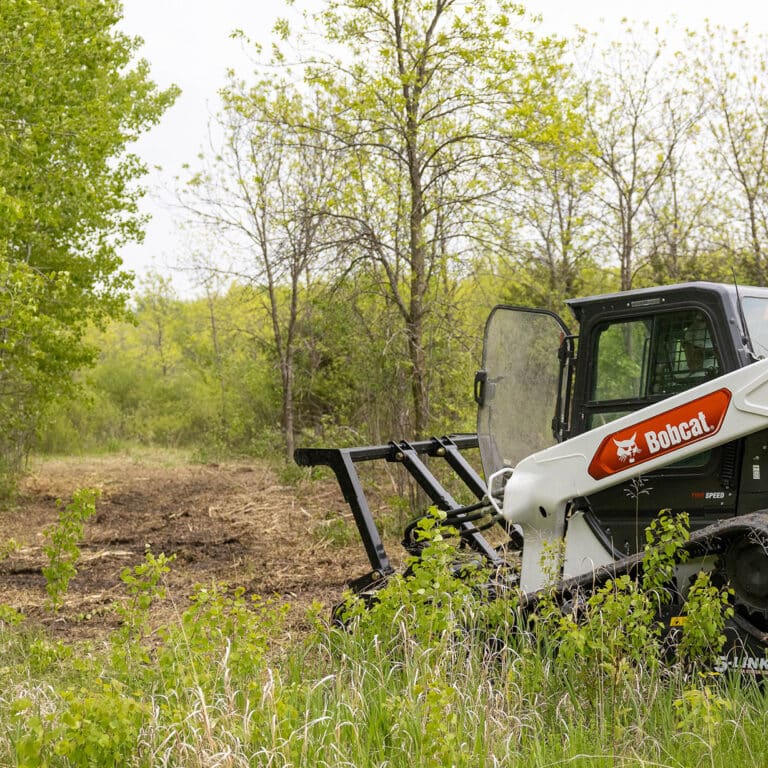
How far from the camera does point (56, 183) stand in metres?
13.2

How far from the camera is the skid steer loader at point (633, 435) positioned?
4.65 m

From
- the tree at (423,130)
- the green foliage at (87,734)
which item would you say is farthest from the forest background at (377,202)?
the green foliage at (87,734)

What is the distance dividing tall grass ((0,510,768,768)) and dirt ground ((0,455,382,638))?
2.99 ft

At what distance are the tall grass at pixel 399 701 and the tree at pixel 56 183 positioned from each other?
6.14 m

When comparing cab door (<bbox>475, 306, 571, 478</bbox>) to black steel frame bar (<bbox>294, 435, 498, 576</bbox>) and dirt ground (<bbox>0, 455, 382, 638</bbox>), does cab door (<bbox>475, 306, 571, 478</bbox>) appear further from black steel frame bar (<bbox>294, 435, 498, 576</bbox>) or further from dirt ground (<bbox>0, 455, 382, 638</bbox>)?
dirt ground (<bbox>0, 455, 382, 638</bbox>)

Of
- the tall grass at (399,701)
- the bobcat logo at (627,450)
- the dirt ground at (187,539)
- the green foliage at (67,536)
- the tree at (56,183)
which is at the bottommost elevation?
the dirt ground at (187,539)

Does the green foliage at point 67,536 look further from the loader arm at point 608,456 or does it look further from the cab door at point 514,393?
the loader arm at point 608,456

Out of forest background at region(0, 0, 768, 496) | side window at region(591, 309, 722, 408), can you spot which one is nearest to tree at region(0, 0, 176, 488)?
forest background at region(0, 0, 768, 496)

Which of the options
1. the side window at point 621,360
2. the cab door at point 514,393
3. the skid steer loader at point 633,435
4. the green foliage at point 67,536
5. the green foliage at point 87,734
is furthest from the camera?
the green foliage at point 67,536

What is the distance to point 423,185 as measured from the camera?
459 inches

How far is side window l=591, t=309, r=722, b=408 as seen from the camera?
5.04 meters

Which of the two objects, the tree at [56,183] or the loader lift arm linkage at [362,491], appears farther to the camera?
the tree at [56,183]

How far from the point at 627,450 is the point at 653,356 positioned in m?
0.53

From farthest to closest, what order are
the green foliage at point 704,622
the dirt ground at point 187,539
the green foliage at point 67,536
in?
the dirt ground at point 187,539, the green foliage at point 67,536, the green foliage at point 704,622
